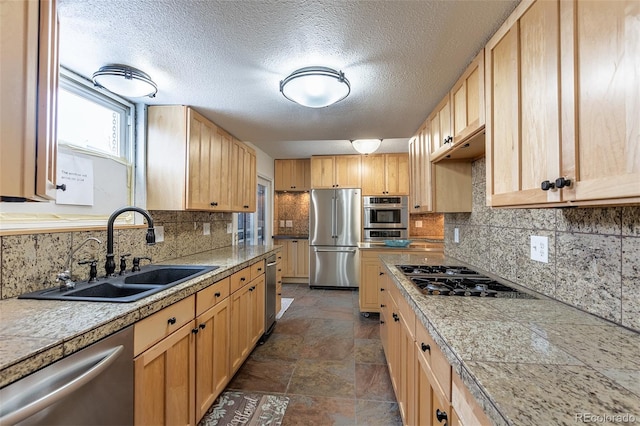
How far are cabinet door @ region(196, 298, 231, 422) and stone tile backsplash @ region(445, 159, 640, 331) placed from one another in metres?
1.81

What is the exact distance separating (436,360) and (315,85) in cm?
151

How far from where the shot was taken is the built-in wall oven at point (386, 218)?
185 inches

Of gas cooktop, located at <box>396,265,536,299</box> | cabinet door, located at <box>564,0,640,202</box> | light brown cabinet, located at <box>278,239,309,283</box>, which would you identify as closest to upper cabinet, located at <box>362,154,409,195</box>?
light brown cabinet, located at <box>278,239,309,283</box>

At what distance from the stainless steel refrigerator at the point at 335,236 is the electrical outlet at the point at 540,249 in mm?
3396

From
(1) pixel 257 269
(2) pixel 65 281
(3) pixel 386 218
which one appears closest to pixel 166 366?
(2) pixel 65 281

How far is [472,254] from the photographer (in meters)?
2.14

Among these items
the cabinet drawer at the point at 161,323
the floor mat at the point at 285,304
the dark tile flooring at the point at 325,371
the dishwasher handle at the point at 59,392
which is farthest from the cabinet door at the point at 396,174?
the dishwasher handle at the point at 59,392

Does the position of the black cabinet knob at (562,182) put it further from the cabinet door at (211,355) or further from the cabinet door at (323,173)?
the cabinet door at (323,173)

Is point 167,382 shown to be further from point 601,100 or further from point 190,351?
point 601,100

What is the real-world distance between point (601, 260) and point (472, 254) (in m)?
1.12

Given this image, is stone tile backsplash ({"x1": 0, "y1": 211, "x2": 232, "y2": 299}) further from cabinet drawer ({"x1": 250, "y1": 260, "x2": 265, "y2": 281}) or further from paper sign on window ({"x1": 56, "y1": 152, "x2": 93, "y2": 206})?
cabinet drawer ({"x1": 250, "y1": 260, "x2": 265, "y2": 281})

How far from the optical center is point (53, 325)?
96 centimetres

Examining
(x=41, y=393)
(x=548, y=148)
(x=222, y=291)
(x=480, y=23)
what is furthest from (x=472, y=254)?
(x=41, y=393)

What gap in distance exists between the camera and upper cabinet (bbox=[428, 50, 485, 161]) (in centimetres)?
146
